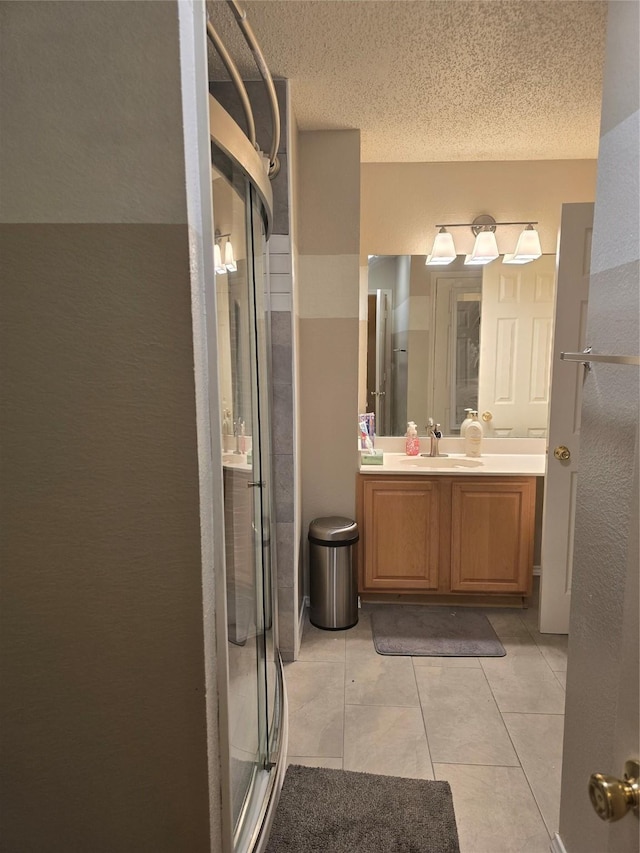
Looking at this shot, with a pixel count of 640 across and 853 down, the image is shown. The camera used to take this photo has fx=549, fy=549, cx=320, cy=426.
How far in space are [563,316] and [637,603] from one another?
2.18 meters

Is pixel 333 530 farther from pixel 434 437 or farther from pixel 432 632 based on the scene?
pixel 434 437

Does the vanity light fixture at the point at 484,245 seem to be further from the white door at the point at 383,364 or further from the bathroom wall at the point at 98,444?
the bathroom wall at the point at 98,444

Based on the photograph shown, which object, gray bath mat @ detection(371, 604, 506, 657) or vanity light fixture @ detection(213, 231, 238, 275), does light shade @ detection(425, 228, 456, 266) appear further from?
vanity light fixture @ detection(213, 231, 238, 275)

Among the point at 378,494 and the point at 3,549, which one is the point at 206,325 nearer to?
the point at 3,549

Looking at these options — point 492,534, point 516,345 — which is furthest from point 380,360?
point 492,534

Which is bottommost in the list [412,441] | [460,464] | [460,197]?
[460,464]

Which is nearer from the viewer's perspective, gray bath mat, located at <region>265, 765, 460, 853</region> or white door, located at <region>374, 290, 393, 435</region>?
gray bath mat, located at <region>265, 765, 460, 853</region>

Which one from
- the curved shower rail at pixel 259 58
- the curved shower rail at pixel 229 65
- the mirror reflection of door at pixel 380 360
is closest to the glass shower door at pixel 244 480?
the curved shower rail at pixel 229 65

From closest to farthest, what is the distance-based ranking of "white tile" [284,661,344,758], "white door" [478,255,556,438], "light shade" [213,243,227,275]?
"light shade" [213,243,227,275] → "white tile" [284,661,344,758] → "white door" [478,255,556,438]

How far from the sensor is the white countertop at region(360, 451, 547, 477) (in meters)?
3.12

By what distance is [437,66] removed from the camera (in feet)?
7.33

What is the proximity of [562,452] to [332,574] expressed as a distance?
4.46ft

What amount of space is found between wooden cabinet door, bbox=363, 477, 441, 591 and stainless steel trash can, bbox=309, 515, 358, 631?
0.19 metres

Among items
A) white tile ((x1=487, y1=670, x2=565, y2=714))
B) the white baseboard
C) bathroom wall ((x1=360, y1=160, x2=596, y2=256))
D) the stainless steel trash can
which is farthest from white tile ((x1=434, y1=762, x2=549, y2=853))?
bathroom wall ((x1=360, y1=160, x2=596, y2=256))
